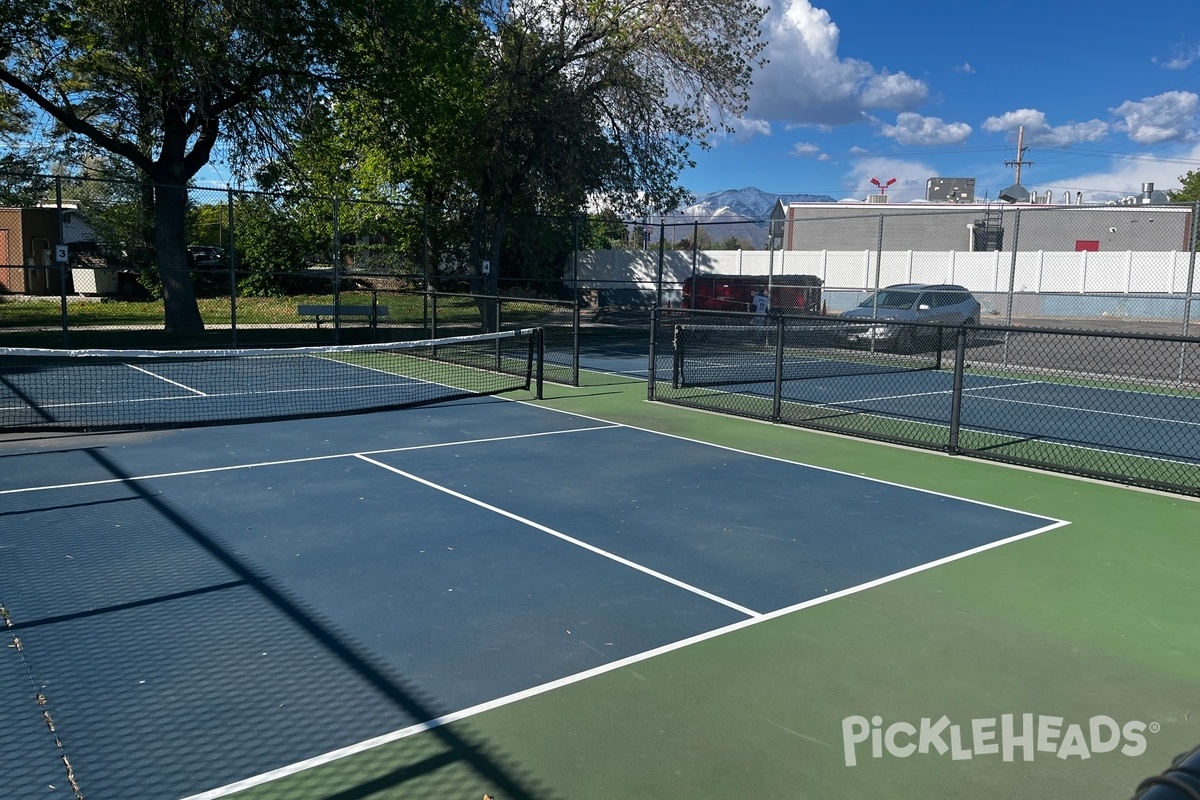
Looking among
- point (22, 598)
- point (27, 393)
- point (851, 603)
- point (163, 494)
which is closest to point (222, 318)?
point (27, 393)

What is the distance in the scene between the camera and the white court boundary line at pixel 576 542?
6.20 meters

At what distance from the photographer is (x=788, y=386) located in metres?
17.0

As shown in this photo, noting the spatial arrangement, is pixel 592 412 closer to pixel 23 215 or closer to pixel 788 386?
pixel 788 386

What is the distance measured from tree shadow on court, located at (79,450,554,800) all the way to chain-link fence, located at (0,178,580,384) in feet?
32.9

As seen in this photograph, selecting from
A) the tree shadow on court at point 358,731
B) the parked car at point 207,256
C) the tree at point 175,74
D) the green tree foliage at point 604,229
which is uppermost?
the tree at point 175,74

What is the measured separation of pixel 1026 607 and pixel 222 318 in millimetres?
26890

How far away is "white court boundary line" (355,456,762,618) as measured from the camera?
6.20 meters

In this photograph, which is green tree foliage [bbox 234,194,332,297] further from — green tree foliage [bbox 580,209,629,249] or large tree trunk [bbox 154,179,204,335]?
green tree foliage [bbox 580,209,629,249]

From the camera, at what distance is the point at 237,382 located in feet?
54.1

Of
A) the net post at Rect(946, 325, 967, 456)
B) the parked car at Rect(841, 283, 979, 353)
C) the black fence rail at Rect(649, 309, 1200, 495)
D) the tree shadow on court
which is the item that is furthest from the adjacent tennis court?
the parked car at Rect(841, 283, 979, 353)

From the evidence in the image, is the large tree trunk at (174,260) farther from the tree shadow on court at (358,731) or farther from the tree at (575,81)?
the tree shadow on court at (358,731)

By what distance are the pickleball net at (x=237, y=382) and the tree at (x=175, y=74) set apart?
18.1 feet

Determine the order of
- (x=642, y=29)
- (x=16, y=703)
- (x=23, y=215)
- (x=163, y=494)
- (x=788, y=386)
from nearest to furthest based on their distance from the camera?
1. (x=16, y=703)
2. (x=163, y=494)
3. (x=788, y=386)
4. (x=642, y=29)
5. (x=23, y=215)

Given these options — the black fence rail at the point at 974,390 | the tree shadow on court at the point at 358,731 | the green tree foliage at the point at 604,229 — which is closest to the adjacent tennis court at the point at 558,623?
the tree shadow on court at the point at 358,731
